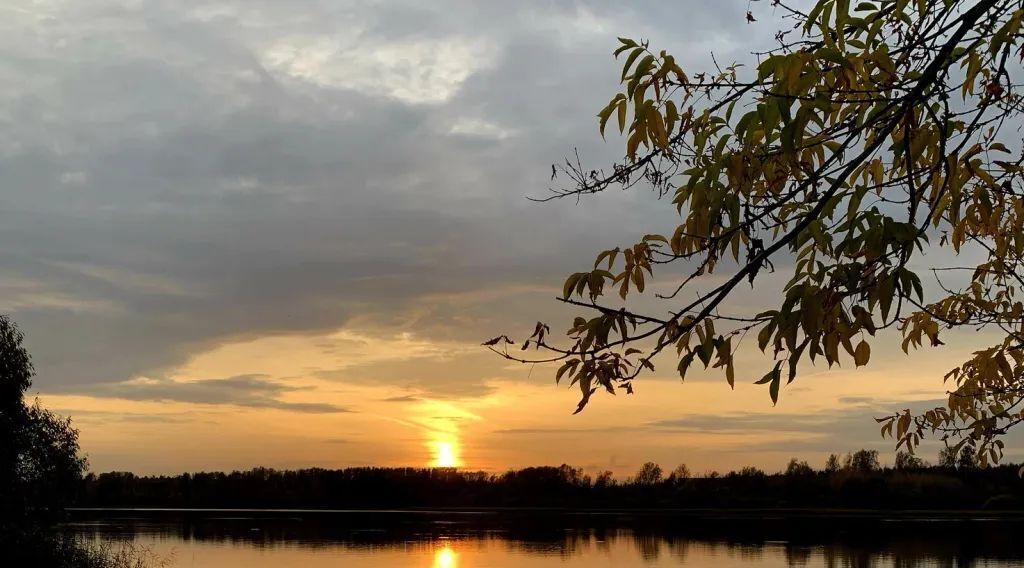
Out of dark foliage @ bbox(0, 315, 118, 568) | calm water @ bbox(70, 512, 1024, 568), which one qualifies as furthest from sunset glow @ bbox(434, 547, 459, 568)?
dark foliage @ bbox(0, 315, 118, 568)

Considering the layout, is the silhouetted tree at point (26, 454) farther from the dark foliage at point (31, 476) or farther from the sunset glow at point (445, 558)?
the sunset glow at point (445, 558)

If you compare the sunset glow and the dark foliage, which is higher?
the dark foliage

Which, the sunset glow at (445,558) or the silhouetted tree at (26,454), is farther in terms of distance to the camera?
the sunset glow at (445,558)

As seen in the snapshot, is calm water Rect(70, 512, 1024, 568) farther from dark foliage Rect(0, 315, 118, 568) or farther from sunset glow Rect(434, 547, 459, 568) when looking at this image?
dark foliage Rect(0, 315, 118, 568)

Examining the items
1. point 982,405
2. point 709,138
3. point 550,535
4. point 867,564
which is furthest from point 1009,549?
point 709,138

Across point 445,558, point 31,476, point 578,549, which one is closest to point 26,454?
point 31,476

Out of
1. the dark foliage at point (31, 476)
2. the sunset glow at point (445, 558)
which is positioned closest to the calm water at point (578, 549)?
the sunset glow at point (445, 558)

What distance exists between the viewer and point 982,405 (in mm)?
8727

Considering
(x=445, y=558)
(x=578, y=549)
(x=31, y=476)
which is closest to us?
(x=31, y=476)

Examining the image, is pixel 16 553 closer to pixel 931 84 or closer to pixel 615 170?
pixel 615 170

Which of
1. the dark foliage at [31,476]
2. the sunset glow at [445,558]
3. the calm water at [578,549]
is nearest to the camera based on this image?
the dark foliage at [31,476]

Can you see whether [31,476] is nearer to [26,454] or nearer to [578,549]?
[26,454]

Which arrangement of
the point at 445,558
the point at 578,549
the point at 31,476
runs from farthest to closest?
the point at 578,549, the point at 445,558, the point at 31,476

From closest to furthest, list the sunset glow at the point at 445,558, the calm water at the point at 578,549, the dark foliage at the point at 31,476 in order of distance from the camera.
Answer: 1. the dark foliage at the point at 31,476
2. the sunset glow at the point at 445,558
3. the calm water at the point at 578,549
